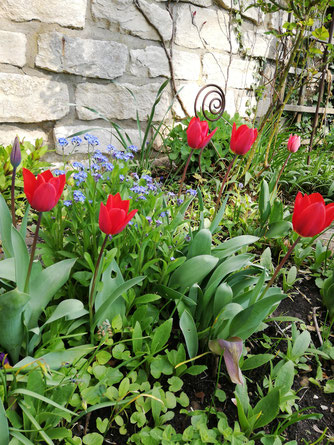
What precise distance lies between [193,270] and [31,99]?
171 centimetres

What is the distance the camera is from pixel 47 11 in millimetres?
2162

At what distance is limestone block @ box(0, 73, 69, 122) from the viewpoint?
2.17 m

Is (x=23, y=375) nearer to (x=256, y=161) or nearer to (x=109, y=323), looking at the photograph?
(x=109, y=323)

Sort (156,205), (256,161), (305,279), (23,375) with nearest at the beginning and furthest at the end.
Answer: (23,375), (156,205), (305,279), (256,161)

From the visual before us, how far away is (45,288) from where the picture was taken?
1039mm

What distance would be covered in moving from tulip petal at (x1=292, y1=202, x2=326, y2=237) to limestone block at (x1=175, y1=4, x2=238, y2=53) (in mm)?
2397

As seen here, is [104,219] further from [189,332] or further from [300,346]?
[300,346]

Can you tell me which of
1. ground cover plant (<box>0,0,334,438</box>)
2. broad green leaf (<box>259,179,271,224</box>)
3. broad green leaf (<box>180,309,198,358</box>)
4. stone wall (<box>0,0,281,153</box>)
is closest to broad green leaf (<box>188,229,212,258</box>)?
ground cover plant (<box>0,0,334,438</box>)

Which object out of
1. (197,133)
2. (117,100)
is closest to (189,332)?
(197,133)

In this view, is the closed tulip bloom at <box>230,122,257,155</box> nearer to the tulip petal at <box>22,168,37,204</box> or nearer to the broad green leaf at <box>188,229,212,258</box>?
the broad green leaf at <box>188,229,212,258</box>

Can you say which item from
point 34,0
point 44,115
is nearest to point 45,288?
point 44,115

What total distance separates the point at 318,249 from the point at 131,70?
1828mm

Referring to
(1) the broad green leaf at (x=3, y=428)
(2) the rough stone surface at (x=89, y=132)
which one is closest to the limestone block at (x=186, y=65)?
(2) the rough stone surface at (x=89, y=132)

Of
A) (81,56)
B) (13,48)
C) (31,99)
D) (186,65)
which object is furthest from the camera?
(186,65)
